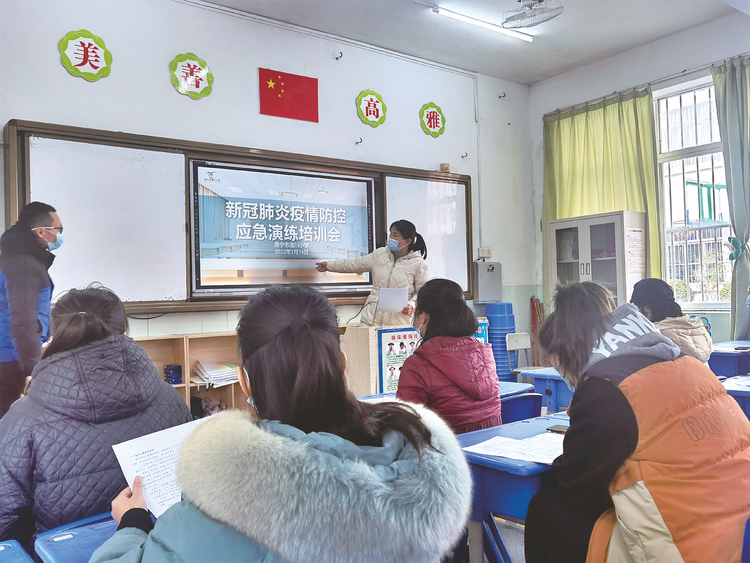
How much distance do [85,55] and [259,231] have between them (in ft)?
5.43

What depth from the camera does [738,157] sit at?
494cm

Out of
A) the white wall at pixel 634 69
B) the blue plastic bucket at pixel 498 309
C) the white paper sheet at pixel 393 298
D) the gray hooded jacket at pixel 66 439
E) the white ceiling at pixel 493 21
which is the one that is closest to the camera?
the gray hooded jacket at pixel 66 439

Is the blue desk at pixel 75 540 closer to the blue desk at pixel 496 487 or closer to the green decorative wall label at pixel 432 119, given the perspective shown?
the blue desk at pixel 496 487

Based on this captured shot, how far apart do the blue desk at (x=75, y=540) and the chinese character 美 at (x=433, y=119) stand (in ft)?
16.1

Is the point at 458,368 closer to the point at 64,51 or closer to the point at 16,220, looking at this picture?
the point at 16,220

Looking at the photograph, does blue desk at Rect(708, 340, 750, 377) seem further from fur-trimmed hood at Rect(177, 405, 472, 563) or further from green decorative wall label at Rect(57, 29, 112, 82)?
green decorative wall label at Rect(57, 29, 112, 82)

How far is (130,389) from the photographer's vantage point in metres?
1.55

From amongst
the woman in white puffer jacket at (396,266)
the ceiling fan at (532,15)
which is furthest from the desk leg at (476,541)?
the ceiling fan at (532,15)

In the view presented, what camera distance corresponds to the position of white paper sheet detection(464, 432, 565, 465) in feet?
5.93

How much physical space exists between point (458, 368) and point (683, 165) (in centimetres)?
451

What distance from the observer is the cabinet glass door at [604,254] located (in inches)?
221

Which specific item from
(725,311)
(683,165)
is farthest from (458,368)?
(683,165)

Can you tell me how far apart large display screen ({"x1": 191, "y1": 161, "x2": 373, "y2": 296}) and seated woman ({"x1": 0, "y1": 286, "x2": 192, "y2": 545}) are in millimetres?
2753

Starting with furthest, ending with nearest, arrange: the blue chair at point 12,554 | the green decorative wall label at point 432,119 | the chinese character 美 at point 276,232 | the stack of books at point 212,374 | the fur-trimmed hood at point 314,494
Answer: the green decorative wall label at point 432,119, the chinese character 美 at point 276,232, the stack of books at point 212,374, the blue chair at point 12,554, the fur-trimmed hood at point 314,494
